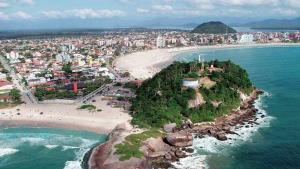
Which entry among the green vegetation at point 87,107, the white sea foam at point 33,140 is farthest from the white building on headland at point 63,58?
the white sea foam at point 33,140

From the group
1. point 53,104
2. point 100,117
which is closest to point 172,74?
point 100,117

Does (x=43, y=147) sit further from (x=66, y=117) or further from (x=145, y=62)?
(x=145, y=62)

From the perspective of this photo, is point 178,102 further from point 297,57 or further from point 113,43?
point 113,43

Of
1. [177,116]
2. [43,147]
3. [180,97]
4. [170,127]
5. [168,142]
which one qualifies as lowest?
[43,147]

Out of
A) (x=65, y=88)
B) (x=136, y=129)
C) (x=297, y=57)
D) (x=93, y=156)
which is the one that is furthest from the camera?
(x=297, y=57)

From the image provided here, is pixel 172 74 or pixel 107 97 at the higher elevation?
pixel 172 74

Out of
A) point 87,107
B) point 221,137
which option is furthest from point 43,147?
point 221,137

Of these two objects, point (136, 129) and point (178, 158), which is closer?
point (178, 158)
